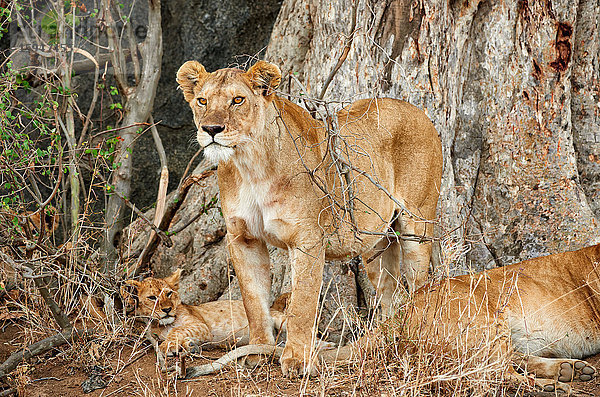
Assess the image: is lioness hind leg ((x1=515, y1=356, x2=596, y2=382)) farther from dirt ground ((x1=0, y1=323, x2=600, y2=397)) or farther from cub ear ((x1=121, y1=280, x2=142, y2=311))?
cub ear ((x1=121, y1=280, x2=142, y2=311))

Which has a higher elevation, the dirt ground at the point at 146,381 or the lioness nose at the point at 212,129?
the lioness nose at the point at 212,129

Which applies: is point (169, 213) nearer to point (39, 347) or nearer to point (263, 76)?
point (39, 347)

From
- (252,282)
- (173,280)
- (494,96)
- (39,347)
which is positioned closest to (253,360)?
(252,282)

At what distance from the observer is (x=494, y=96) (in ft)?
19.2

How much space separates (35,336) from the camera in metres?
5.09

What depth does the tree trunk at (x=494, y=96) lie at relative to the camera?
5.50m

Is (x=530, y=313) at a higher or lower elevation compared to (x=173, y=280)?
higher

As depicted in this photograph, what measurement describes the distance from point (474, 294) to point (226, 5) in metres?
5.04

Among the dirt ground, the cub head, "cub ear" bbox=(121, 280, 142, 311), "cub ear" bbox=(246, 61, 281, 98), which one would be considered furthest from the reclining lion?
"cub ear" bbox=(246, 61, 281, 98)

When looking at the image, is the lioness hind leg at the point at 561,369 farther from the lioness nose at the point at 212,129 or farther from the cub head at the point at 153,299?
the cub head at the point at 153,299

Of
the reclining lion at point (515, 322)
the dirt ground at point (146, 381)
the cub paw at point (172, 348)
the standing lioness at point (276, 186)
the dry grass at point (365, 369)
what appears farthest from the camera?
the cub paw at point (172, 348)

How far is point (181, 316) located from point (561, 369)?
2.54 meters

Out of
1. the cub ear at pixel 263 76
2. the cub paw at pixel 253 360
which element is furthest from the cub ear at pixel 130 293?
the cub ear at pixel 263 76

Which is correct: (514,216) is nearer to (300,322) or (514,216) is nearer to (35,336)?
(300,322)
